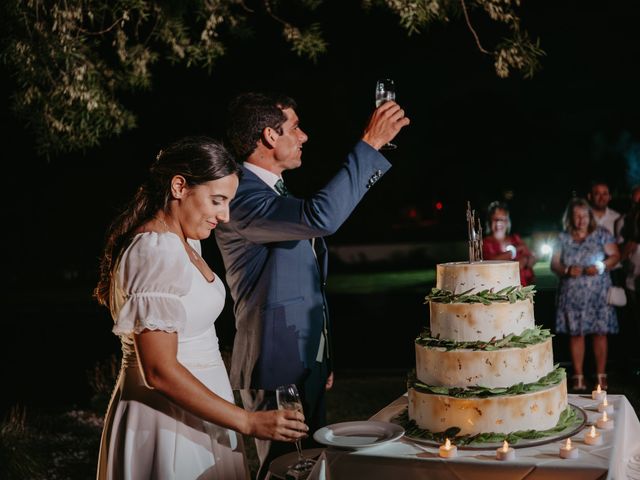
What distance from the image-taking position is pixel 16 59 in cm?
732

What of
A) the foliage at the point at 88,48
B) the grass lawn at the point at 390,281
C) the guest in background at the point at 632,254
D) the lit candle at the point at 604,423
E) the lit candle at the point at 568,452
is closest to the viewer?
the lit candle at the point at 568,452

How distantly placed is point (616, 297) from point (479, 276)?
5933 mm

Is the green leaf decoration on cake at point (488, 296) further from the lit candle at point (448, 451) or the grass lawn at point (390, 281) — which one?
the grass lawn at point (390, 281)

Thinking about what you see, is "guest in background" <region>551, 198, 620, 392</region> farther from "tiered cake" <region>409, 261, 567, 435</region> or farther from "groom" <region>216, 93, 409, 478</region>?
"tiered cake" <region>409, 261, 567, 435</region>

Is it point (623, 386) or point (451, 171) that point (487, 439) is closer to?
point (623, 386)

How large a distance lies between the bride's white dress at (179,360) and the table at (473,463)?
1.69ft

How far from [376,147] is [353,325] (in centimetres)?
1188

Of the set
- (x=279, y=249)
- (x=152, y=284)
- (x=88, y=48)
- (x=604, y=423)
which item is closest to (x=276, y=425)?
(x=152, y=284)

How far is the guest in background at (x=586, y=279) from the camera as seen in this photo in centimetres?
880

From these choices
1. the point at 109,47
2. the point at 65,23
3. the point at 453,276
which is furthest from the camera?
the point at 109,47

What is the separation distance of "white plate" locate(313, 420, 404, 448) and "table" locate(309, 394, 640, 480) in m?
0.04

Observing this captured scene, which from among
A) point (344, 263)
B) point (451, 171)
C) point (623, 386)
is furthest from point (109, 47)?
point (451, 171)

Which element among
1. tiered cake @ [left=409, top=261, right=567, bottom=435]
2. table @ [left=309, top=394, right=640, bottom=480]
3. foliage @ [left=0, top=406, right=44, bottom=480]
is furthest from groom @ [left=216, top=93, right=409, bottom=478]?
foliage @ [left=0, top=406, right=44, bottom=480]

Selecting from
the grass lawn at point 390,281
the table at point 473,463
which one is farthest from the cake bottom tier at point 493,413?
the grass lawn at point 390,281
